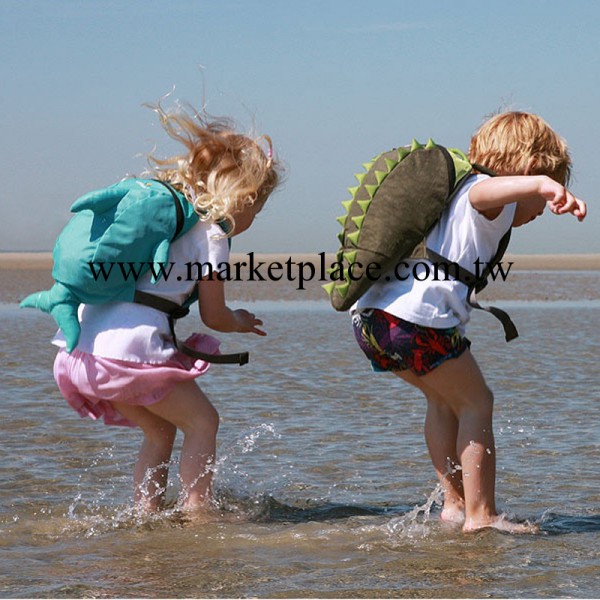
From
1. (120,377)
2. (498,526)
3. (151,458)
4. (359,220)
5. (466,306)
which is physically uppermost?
(359,220)

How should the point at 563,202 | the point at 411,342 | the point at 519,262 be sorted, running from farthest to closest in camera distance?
the point at 519,262 → the point at 411,342 → the point at 563,202

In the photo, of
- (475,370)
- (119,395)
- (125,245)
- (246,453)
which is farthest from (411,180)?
(246,453)

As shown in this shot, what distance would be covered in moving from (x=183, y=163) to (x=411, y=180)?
956mm

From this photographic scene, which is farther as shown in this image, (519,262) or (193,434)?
(519,262)

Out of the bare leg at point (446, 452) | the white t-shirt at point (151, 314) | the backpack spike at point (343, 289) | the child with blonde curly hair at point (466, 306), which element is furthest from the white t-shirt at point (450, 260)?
the white t-shirt at point (151, 314)

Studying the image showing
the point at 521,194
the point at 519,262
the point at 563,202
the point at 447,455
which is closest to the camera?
the point at 563,202

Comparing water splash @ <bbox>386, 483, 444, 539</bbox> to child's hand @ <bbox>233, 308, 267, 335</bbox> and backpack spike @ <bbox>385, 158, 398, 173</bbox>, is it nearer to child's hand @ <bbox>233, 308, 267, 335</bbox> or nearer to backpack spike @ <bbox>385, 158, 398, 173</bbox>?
child's hand @ <bbox>233, 308, 267, 335</bbox>

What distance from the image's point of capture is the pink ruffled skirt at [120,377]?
432 cm

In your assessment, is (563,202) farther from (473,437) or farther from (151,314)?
(151,314)

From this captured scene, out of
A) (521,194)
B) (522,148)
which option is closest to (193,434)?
(521,194)

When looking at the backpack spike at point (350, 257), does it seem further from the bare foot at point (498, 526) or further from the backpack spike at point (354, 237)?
the bare foot at point (498, 526)

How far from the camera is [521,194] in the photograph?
396 centimetres

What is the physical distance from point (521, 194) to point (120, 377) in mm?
1657

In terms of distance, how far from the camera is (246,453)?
5961 mm
